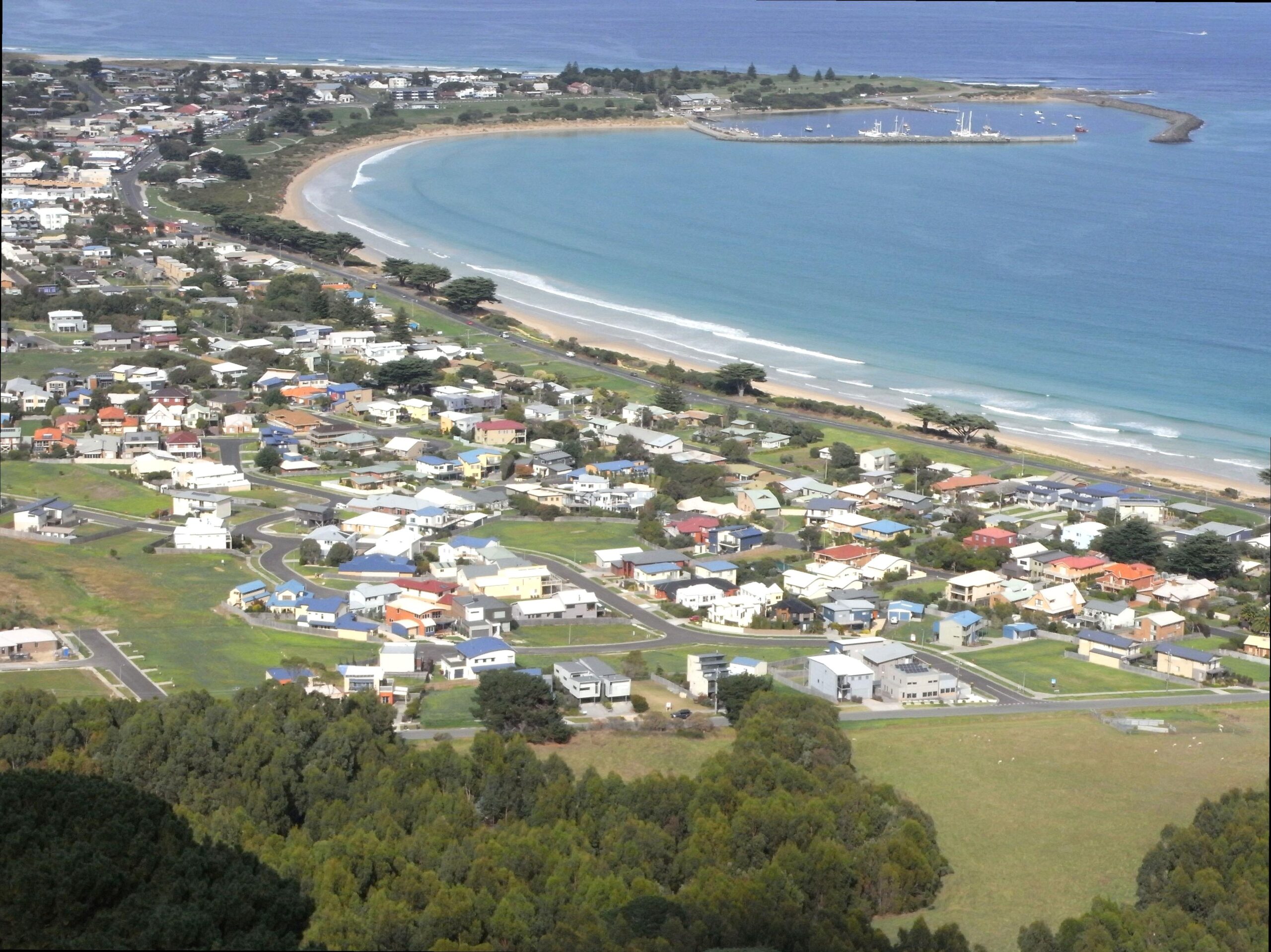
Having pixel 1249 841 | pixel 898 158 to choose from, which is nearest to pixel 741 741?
pixel 1249 841

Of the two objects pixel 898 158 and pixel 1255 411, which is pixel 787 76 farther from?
pixel 1255 411

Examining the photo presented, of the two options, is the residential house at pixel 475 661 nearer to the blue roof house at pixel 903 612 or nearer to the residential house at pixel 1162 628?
the blue roof house at pixel 903 612

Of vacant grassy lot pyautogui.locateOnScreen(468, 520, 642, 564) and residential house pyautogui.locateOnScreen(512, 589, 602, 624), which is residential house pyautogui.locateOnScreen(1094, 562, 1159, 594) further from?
residential house pyautogui.locateOnScreen(512, 589, 602, 624)

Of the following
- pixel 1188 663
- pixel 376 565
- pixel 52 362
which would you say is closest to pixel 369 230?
pixel 52 362

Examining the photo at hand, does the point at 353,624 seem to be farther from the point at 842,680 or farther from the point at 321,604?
the point at 842,680

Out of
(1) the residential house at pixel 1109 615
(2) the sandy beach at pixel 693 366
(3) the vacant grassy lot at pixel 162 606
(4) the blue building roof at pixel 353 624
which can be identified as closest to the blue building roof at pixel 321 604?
→ (4) the blue building roof at pixel 353 624

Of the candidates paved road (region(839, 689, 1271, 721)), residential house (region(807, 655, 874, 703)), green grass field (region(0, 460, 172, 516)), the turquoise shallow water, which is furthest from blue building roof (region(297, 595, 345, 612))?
the turquoise shallow water
